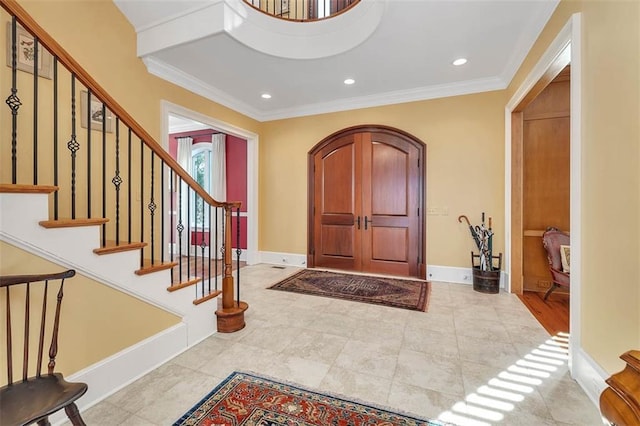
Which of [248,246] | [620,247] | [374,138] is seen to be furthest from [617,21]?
[248,246]

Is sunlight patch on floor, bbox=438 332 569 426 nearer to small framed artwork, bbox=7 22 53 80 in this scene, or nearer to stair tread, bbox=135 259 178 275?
stair tread, bbox=135 259 178 275

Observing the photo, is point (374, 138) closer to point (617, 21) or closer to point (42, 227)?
point (617, 21)

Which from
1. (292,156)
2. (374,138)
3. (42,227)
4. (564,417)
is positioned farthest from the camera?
(292,156)

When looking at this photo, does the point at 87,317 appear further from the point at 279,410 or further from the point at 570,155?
the point at 570,155

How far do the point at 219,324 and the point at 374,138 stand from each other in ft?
11.8

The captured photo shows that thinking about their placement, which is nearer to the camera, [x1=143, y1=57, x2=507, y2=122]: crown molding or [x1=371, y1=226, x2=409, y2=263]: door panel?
[x1=143, y1=57, x2=507, y2=122]: crown molding

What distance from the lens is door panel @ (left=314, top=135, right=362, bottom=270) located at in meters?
4.72

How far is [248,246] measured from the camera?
213 inches

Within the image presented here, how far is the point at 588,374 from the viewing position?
173 centimetres

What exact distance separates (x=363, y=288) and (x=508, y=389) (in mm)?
2192

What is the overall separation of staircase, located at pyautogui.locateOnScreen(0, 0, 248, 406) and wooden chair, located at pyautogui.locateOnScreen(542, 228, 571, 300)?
12.1 feet

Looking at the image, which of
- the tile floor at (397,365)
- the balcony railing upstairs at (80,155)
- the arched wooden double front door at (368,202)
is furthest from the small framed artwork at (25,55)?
the arched wooden double front door at (368,202)

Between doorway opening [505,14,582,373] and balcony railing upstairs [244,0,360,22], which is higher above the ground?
balcony railing upstairs [244,0,360,22]

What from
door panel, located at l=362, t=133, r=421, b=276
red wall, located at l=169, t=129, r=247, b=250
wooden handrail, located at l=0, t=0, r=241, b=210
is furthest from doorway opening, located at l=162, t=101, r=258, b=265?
wooden handrail, located at l=0, t=0, r=241, b=210
